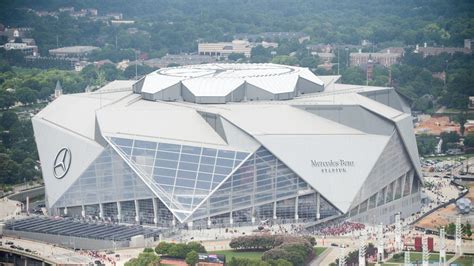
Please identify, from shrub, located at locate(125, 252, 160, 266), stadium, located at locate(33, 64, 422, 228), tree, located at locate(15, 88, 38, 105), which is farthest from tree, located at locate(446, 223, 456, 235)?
tree, located at locate(15, 88, 38, 105)

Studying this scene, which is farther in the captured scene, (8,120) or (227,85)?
(8,120)

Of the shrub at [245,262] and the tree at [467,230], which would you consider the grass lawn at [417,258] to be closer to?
the tree at [467,230]

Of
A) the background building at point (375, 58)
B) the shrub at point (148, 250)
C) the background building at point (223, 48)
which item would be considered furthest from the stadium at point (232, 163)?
the background building at point (223, 48)

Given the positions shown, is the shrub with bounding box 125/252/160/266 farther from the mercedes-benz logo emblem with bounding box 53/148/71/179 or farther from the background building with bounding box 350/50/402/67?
the background building with bounding box 350/50/402/67

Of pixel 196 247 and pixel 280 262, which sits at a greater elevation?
pixel 280 262

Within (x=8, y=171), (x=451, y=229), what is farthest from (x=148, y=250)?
(x=8, y=171)

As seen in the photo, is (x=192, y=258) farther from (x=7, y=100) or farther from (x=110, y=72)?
(x=110, y=72)
